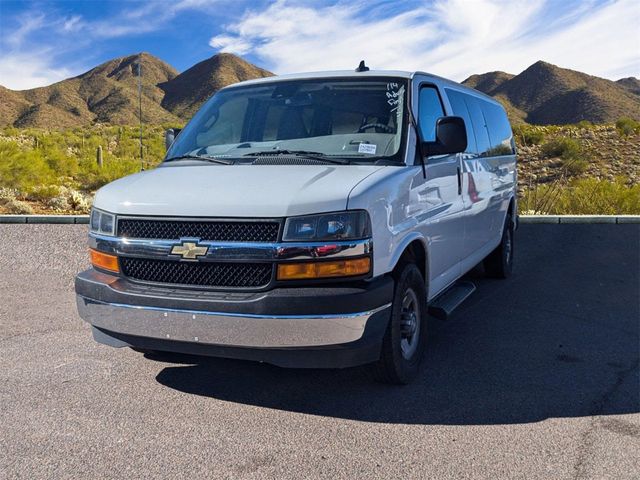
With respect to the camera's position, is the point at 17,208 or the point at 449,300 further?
the point at 17,208

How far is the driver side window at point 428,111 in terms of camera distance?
15.9 ft

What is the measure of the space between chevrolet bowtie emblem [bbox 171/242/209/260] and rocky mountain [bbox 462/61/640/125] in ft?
209

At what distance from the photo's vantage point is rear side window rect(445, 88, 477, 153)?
5816 millimetres

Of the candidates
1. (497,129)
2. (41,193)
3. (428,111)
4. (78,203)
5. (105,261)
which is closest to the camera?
(105,261)

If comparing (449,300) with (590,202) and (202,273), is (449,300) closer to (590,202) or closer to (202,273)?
(202,273)

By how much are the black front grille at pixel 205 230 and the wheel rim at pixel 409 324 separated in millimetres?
1130

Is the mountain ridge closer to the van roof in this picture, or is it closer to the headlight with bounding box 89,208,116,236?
the van roof

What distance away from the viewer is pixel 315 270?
3.62 m

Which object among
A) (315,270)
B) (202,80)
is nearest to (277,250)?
(315,270)

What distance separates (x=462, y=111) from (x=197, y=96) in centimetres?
7825

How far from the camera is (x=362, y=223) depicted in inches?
145

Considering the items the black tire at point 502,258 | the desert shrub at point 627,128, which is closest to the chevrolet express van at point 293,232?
the black tire at point 502,258

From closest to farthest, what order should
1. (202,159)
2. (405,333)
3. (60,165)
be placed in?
1. (405,333)
2. (202,159)
3. (60,165)

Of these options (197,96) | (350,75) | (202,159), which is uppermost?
(197,96)
